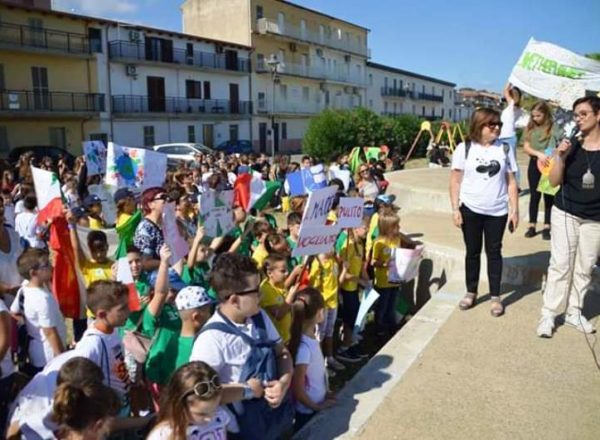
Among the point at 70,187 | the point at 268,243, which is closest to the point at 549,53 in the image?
the point at 268,243

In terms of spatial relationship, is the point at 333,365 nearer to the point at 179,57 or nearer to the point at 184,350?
the point at 184,350

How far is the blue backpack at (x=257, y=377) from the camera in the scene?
9.93 ft

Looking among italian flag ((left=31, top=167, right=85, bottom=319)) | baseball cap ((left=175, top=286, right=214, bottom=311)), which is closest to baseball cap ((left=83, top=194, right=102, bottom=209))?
italian flag ((left=31, top=167, right=85, bottom=319))

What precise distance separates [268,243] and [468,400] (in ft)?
7.32

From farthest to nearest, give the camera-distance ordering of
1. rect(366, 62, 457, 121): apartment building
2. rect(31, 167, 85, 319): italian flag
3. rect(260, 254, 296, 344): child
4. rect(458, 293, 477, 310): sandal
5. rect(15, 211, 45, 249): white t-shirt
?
rect(366, 62, 457, 121): apartment building
rect(15, 211, 45, 249): white t-shirt
rect(458, 293, 477, 310): sandal
rect(31, 167, 85, 319): italian flag
rect(260, 254, 296, 344): child

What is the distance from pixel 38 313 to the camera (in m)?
3.65

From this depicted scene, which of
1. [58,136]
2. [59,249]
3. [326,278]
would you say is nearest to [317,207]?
[326,278]

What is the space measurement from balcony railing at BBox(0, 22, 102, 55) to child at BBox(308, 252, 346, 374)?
30012mm

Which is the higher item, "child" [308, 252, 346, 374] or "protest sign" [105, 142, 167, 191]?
"protest sign" [105, 142, 167, 191]

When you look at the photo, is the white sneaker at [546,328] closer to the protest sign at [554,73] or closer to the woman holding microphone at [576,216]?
the woman holding microphone at [576,216]

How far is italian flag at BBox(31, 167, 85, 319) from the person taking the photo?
15.8 feet

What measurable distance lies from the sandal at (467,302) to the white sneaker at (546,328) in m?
0.75

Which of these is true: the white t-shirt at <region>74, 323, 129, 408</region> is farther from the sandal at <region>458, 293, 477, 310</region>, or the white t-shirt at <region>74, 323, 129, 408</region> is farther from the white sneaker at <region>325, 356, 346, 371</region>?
the sandal at <region>458, 293, 477, 310</region>

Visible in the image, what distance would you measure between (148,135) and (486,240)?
35.3 metres
